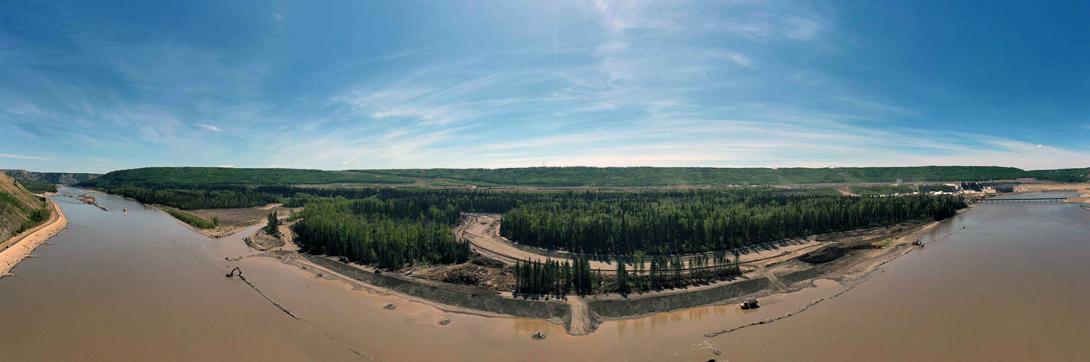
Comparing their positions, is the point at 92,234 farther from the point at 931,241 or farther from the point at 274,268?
the point at 931,241

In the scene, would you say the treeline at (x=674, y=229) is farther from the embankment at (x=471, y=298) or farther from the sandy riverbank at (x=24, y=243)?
the sandy riverbank at (x=24, y=243)

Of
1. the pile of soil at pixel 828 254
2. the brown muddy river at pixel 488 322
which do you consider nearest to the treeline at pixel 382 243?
the brown muddy river at pixel 488 322

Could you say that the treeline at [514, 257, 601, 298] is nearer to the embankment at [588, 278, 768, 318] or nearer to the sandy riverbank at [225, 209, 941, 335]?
the sandy riverbank at [225, 209, 941, 335]

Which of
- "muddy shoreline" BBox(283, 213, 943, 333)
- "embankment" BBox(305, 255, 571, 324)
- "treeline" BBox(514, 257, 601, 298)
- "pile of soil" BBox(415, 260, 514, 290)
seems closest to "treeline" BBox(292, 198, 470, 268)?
"muddy shoreline" BBox(283, 213, 943, 333)

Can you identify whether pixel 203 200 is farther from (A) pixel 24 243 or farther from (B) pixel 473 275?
(B) pixel 473 275

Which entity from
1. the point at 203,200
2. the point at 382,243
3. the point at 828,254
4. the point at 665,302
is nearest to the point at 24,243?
the point at 382,243

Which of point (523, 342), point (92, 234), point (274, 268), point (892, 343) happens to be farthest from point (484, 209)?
point (892, 343)
